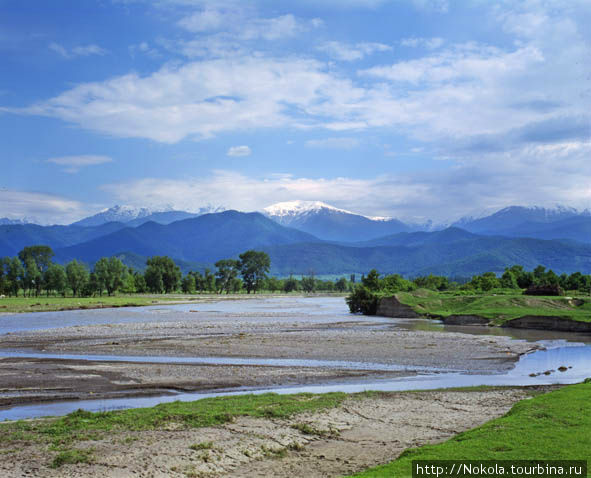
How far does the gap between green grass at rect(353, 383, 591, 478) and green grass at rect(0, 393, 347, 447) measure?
782 cm

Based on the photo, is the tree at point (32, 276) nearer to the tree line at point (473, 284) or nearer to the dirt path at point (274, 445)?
the tree line at point (473, 284)

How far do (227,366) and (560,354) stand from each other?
2961cm

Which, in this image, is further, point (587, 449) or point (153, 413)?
point (153, 413)

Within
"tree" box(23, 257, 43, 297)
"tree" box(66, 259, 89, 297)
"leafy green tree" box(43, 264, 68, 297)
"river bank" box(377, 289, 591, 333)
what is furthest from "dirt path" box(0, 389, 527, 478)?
"tree" box(23, 257, 43, 297)

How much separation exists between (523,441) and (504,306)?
236 ft

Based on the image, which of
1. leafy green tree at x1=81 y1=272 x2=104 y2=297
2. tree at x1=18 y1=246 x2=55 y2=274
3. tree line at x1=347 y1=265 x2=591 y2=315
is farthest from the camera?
tree at x1=18 y1=246 x2=55 y2=274

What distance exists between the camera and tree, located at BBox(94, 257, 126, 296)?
16838 centimetres

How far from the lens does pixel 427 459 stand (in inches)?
518

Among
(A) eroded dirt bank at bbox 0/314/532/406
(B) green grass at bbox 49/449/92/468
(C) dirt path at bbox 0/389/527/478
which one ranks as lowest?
(A) eroded dirt bank at bbox 0/314/532/406

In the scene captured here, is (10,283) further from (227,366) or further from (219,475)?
(219,475)

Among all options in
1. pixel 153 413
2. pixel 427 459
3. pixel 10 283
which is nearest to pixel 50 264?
pixel 10 283

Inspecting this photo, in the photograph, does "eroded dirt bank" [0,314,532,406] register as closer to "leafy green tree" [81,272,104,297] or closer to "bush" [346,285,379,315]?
"bush" [346,285,379,315]

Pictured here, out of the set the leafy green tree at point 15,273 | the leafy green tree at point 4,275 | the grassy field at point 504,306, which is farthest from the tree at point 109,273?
the grassy field at point 504,306

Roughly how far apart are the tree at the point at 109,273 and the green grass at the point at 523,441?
165m
